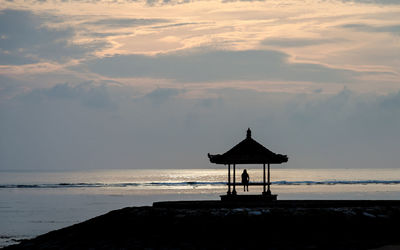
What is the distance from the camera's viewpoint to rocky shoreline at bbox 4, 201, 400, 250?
70.4ft

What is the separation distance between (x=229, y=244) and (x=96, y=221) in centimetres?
574

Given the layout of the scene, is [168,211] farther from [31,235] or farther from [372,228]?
[31,235]

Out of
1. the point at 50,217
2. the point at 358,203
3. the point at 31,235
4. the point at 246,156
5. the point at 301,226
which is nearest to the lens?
the point at 301,226

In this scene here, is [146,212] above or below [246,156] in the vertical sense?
below

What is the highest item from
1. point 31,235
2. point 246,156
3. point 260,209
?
point 246,156

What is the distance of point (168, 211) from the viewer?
77.7 feet

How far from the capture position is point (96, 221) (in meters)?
24.5

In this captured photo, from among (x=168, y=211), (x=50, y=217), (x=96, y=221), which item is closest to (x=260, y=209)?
(x=168, y=211)

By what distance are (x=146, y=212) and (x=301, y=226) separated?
5.65 meters

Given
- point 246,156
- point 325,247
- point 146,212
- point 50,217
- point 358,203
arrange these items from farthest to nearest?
point 50,217
point 246,156
point 358,203
point 146,212
point 325,247

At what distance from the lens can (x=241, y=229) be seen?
73.3 ft

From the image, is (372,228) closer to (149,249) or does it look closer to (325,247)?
(325,247)

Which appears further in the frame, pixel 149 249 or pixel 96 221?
pixel 96 221

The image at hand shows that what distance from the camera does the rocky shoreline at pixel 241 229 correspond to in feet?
70.4
